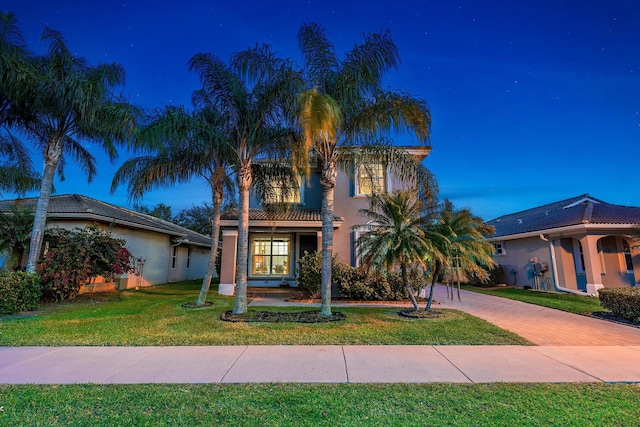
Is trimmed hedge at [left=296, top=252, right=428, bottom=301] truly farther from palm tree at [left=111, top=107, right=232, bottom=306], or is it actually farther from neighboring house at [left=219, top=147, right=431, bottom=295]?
palm tree at [left=111, top=107, right=232, bottom=306]

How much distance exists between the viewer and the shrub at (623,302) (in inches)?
324

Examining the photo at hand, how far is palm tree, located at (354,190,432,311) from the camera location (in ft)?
27.1

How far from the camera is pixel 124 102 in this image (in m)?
10.4

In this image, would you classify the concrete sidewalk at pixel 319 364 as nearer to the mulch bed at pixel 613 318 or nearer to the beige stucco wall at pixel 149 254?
the mulch bed at pixel 613 318

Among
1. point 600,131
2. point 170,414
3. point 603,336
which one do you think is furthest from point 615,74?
point 170,414

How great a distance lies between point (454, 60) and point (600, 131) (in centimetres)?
1431

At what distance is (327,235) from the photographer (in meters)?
8.70

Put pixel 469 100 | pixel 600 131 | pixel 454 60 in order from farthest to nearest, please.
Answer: pixel 600 131, pixel 469 100, pixel 454 60

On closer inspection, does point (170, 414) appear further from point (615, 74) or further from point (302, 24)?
point (615, 74)

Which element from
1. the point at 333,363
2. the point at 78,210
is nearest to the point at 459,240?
the point at 333,363

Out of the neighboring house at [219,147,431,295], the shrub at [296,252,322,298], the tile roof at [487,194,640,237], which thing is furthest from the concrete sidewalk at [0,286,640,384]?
the tile roof at [487,194,640,237]

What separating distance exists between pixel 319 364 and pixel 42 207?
11333 millimetres

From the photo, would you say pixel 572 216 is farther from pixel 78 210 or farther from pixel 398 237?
pixel 78 210

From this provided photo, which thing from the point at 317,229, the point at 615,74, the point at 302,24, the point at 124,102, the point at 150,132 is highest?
the point at 615,74
